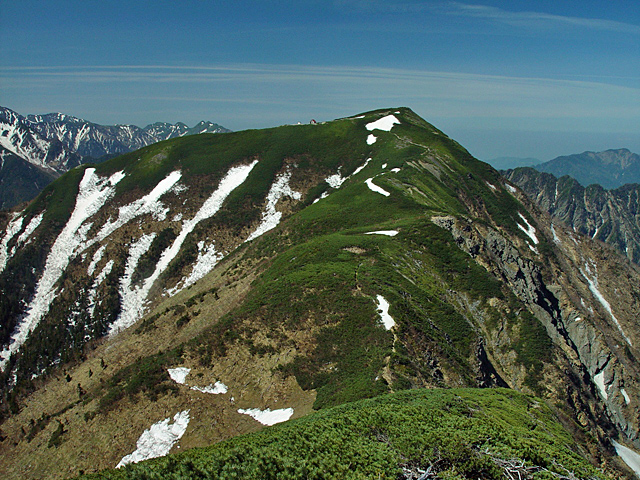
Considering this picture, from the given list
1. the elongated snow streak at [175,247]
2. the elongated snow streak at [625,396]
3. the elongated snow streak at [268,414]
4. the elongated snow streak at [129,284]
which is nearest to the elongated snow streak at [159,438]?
the elongated snow streak at [268,414]

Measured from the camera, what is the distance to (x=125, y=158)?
89.2 m

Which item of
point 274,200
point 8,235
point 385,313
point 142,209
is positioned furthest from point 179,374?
point 8,235

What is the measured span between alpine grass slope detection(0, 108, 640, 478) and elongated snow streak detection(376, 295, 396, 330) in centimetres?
12

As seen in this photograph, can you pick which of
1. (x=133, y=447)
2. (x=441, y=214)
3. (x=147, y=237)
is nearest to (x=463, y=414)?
(x=133, y=447)

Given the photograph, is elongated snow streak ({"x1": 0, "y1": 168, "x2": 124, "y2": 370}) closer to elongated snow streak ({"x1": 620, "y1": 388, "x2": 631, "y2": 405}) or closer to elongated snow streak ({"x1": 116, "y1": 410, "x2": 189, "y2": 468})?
elongated snow streak ({"x1": 116, "y1": 410, "x2": 189, "y2": 468})

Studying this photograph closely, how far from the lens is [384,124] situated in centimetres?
8906

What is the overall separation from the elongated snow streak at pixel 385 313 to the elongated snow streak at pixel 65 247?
58.2 metres

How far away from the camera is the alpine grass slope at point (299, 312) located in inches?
766

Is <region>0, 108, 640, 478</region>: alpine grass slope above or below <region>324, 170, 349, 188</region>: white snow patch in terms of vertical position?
below

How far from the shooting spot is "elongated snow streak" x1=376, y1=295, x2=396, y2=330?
77.9 ft

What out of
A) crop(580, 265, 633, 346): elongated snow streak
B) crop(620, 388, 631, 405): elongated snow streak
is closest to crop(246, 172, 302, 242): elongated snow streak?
crop(620, 388, 631, 405): elongated snow streak

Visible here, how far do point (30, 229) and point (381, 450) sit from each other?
9016 centimetres

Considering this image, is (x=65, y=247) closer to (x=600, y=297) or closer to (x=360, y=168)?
(x=360, y=168)

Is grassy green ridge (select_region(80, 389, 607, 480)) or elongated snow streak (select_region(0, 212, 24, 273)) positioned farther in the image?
elongated snow streak (select_region(0, 212, 24, 273))
